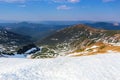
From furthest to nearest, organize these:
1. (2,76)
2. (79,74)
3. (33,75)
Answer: (79,74)
(33,75)
(2,76)

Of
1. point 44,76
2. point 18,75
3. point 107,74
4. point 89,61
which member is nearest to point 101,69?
point 107,74

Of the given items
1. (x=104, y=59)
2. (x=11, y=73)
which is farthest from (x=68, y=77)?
(x=104, y=59)

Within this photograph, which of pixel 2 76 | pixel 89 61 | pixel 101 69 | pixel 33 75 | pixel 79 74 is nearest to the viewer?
pixel 2 76

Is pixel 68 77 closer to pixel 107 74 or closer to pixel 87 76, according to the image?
pixel 87 76

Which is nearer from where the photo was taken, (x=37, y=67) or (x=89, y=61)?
(x=37, y=67)

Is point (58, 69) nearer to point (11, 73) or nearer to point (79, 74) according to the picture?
point (79, 74)

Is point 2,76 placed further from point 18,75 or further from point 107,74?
point 107,74

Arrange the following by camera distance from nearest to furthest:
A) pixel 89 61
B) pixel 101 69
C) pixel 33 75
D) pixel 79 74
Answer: pixel 33 75
pixel 79 74
pixel 101 69
pixel 89 61

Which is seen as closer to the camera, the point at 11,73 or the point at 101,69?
the point at 11,73
